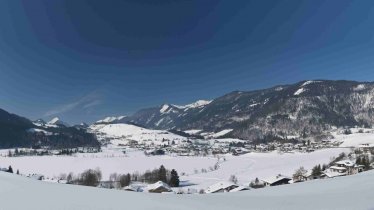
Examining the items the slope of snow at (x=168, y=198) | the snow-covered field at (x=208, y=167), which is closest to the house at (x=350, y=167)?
the snow-covered field at (x=208, y=167)

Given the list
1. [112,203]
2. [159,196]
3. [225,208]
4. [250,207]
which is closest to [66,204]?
[112,203]

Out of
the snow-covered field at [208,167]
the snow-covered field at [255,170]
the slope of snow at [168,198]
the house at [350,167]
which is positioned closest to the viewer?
the slope of snow at [168,198]

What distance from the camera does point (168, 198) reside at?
709 cm

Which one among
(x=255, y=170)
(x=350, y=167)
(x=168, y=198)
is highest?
(x=168, y=198)

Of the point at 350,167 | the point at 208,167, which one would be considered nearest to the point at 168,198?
the point at 350,167

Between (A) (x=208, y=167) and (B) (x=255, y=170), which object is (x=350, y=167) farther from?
(A) (x=208, y=167)

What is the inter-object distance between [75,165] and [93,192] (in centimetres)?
15675

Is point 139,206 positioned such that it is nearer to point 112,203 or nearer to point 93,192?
point 112,203

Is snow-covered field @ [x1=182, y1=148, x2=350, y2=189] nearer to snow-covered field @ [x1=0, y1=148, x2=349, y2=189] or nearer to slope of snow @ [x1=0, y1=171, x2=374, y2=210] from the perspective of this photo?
snow-covered field @ [x1=0, y1=148, x2=349, y2=189]

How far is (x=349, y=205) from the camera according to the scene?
6.43 m

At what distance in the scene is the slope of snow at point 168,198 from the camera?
20.4 ft

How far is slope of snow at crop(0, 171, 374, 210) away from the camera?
20.4ft

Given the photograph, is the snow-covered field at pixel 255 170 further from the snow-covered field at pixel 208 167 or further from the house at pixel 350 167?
the house at pixel 350 167

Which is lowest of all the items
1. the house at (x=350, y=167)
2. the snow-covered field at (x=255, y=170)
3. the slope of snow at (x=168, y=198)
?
the snow-covered field at (x=255, y=170)
